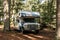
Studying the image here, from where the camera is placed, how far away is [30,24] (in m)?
17.0

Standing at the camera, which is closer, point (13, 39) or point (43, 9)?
point (13, 39)

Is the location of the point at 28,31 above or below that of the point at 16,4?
below

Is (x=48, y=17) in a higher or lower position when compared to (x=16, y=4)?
lower

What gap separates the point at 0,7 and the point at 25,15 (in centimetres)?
1356

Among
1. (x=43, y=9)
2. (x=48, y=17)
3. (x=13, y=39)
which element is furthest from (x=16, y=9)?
(x=13, y=39)

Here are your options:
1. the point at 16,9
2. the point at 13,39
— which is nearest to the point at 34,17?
the point at 13,39

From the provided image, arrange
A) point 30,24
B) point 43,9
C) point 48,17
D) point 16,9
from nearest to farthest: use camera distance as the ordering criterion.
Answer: point 30,24 → point 48,17 → point 43,9 → point 16,9

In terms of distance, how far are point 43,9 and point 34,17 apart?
27.0ft

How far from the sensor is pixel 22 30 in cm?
1722

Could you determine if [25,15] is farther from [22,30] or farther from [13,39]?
[13,39]

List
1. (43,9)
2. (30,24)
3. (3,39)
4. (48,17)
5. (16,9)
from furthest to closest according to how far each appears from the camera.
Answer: (16,9), (43,9), (48,17), (30,24), (3,39)

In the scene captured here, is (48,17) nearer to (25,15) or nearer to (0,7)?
(25,15)

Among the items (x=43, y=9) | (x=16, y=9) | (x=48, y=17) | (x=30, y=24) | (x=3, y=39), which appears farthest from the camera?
(x=16, y=9)

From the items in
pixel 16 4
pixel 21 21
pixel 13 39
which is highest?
pixel 16 4
